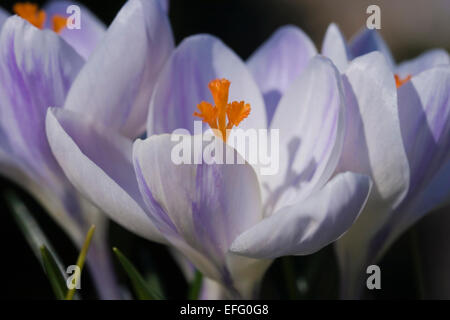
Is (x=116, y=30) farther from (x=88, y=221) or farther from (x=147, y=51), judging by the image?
(x=88, y=221)

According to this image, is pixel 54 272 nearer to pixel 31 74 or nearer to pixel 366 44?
pixel 31 74

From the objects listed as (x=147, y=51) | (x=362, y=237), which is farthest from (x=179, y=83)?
(x=362, y=237)

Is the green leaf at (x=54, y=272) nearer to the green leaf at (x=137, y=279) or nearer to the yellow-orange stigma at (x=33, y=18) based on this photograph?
the green leaf at (x=137, y=279)

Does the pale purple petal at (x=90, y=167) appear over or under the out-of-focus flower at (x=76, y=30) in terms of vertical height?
under

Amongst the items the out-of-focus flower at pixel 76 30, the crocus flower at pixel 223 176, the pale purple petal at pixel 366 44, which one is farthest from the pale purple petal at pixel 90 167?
the pale purple petal at pixel 366 44

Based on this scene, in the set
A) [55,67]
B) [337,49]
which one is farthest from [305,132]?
[55,67]
